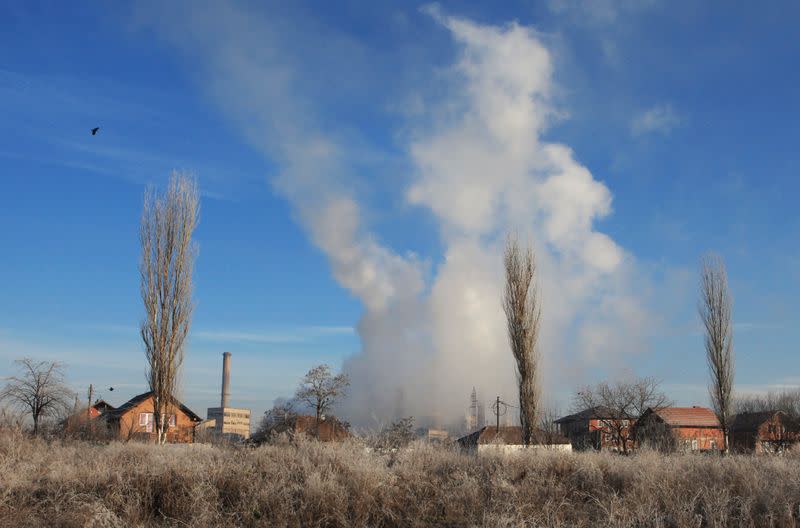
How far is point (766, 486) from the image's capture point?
12.0 metres

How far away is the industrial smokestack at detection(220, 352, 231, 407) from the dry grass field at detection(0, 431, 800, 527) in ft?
356

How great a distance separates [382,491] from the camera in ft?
38.3

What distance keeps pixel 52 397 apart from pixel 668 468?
4047 centimetres

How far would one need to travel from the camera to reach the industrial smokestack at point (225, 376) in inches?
4688

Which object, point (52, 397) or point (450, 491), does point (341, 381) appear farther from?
point (450, 491)

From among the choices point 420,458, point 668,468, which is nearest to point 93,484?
point 420,458

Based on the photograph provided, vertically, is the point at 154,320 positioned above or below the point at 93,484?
above

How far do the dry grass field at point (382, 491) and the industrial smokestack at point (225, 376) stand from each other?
356 feet

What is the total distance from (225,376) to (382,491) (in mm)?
120016

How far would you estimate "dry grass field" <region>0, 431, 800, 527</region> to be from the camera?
422 inches

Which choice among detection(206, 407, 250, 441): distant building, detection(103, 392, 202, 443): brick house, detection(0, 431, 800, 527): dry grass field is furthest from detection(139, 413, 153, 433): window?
detection(206, 407, 250, 441): distant building

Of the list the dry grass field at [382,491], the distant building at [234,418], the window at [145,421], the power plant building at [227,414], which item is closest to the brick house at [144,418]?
the window at [145,421]

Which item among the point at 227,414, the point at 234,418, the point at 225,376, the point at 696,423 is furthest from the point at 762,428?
the point at 234,418

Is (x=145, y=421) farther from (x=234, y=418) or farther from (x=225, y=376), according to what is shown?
(x=234, y=418)
